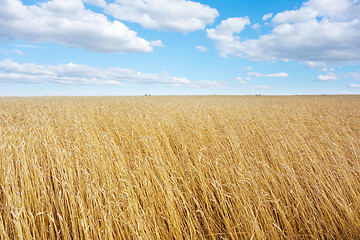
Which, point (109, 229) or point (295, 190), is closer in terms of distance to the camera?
point (109, 229)

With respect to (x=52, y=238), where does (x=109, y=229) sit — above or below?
above

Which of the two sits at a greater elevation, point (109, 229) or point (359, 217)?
point (109, 229)

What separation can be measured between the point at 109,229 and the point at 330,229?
217cm

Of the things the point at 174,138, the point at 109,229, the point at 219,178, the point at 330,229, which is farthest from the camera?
the point at 174,138

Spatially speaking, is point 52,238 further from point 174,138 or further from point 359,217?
point 359,217

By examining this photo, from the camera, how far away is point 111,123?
6.03m

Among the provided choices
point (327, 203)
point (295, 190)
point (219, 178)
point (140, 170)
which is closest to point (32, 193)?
point (140, 170)

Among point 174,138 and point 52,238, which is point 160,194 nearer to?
point 52,238

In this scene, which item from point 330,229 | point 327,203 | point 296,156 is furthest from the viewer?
point 296,156

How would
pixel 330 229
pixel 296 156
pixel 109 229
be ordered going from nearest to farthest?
pixel 109 229 → pixel 330 229 → pixel 296 156

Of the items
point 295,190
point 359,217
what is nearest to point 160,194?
point 295,190

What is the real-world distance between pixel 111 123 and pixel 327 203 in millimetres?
5320

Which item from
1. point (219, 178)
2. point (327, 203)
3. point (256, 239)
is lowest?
point (256, 239)

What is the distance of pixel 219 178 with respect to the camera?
2.62 meters
